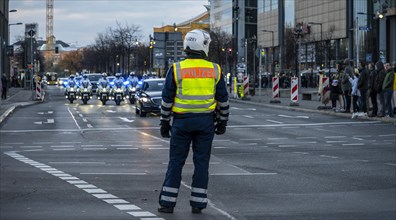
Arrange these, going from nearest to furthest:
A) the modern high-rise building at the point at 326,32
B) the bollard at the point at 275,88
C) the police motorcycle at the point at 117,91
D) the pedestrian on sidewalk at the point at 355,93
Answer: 1. the pedestrian on sidewalk at the point at 355,93
2. the bollard at the point at 275,88
3. the police motorcycle at the point at 117,91
4. the modern high-rise building at the point at 326,32

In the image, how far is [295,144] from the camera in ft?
68.5

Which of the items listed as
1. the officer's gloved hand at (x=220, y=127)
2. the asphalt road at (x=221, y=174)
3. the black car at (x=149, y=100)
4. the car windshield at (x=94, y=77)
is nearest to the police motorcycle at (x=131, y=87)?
the car windshield at (x=94, y=77)

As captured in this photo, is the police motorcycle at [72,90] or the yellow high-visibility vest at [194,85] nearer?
the yellow high-visibility vest at [194,85]

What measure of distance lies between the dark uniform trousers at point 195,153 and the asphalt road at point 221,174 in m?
0.22

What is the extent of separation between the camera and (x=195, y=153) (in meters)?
9.53

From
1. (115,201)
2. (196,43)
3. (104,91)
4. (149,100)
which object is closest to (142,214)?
(115,201)

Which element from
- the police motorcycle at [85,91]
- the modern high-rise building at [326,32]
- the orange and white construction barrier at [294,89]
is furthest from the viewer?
the modern high-rise building at [326,32]

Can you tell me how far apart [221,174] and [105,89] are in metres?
38.2

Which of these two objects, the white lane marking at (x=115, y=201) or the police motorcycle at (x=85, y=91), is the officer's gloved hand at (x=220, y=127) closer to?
the white lane marking at (x=115, y=201)

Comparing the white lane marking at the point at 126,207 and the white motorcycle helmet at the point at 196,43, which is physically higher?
the white motorcycle helmet at the point at 196,43

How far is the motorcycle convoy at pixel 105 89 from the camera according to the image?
50719 mm

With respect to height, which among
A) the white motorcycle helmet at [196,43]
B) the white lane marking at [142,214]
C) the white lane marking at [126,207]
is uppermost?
the white motorcycle helmet at [196,43]

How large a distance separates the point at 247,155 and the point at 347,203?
721cm

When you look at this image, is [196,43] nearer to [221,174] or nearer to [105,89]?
[221,174]
